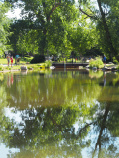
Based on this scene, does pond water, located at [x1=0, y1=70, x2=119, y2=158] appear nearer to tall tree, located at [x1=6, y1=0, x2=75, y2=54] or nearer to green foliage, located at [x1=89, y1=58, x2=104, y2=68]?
tall tree, located at [x1=6, y1=0, x2=75, y2=54]

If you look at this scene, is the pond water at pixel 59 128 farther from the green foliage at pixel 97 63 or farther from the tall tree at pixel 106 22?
the green foliage at pixel 97 63

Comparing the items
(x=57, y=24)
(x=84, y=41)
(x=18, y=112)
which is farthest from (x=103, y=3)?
(x=84, y=41)

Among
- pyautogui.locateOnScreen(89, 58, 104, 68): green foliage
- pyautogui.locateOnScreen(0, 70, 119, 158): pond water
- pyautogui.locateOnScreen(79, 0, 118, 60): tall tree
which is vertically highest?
pyautogui.locateOnScreen(79, 0, 118, 60): tall tree

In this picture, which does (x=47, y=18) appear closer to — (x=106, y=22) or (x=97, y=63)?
(x=97, y=63)

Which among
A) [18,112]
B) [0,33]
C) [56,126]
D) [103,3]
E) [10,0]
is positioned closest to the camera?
[56,126]

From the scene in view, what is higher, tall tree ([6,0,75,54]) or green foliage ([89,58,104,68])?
tall tree ([6,0,75,54])

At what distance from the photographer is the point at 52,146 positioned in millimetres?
5637

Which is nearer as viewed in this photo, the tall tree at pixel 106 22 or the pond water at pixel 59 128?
the pond water at pixel 59 128

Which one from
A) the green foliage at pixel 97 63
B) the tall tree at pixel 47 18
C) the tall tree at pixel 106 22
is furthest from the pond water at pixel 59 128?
the green foliage at pixel 97 63

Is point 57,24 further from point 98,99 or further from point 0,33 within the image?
point 98,99

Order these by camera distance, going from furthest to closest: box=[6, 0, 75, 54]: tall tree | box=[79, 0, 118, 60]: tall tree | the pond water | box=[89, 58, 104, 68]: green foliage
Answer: box=[89, 58, 104, 68]: green foliage → box=[6, 0, 75, 54]: tall tree → box=[79, 0, 118, 60]: tall tree → the pond water

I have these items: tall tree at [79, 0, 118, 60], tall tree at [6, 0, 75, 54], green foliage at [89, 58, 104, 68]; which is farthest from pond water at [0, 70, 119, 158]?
green foliage at [89, 58, 104, 68]

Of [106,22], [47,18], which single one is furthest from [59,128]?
[47,18]

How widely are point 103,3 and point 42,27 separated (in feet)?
71.2
